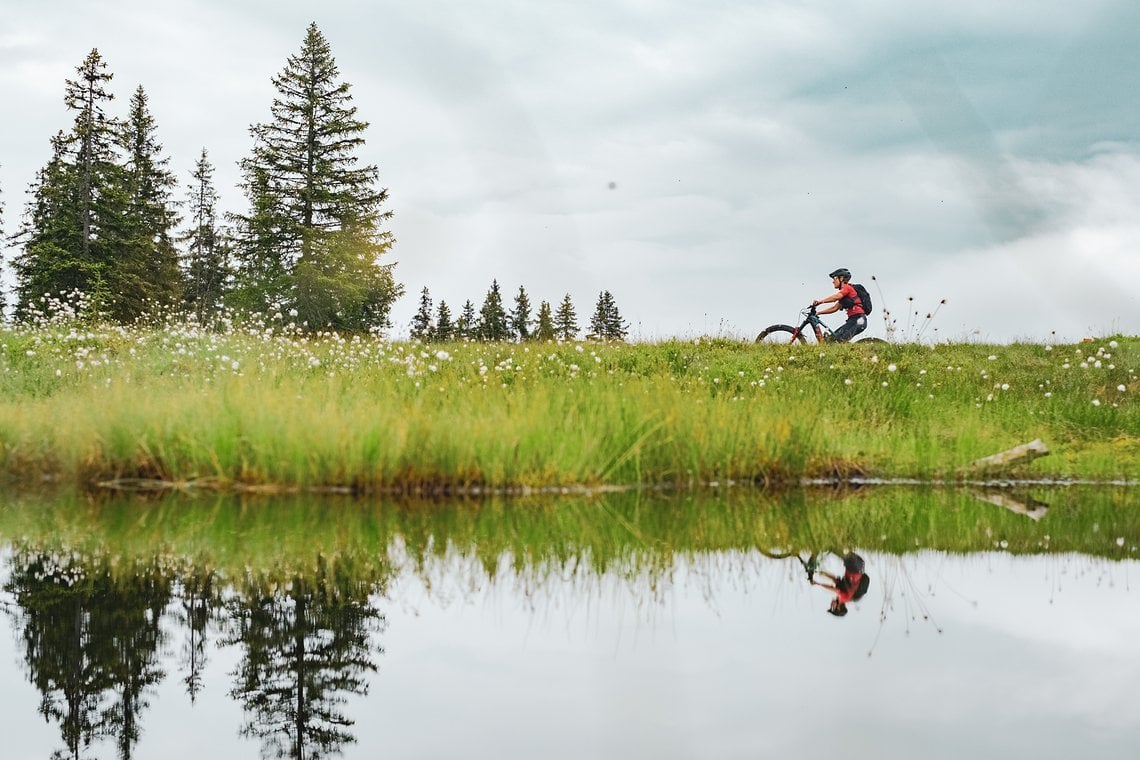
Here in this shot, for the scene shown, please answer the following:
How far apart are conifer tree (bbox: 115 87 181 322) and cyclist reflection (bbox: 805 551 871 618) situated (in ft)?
126

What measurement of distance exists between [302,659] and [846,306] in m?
17.8

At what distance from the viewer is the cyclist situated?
19.8m

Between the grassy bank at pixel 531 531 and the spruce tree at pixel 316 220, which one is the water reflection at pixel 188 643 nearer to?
the grassy bank at pixel 531 531

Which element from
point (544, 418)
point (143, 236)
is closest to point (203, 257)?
point (143, 236)

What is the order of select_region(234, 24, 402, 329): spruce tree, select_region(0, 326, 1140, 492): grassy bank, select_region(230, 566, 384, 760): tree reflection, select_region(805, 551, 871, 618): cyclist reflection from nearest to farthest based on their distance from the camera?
select_region(230, 566, 384, 760): tree reflection, select_region(805, 551, 871, 618): cyclist reflection, select_region(0, 326, 1140, 492): grassy bank, select_region(234, 24, 402, 329): spruce tree

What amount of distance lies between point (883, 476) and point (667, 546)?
5.39 metres

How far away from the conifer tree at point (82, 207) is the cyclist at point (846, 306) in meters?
32.3

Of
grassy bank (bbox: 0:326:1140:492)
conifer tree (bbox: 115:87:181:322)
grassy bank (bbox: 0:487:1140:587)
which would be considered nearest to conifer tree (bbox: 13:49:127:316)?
conifer tree (bbox: 115:87:181:322)

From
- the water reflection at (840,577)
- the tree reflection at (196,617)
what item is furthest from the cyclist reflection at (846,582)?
the tree reflection at (196,617)

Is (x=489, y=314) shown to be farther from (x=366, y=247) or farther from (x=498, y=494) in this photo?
(x=498, y=494)

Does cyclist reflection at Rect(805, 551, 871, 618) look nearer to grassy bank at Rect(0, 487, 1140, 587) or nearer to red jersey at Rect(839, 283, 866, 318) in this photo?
grassy bank at Rect(0, 487, 1140, 587)

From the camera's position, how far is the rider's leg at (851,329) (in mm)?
20016

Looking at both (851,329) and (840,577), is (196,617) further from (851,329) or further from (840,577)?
(851,329)

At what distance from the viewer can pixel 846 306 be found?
Answer: 792 inches
